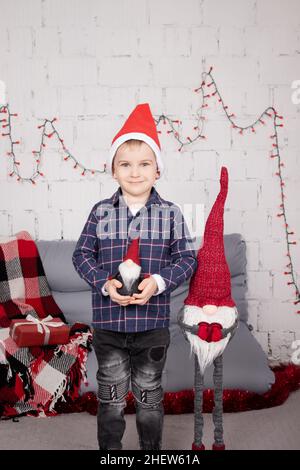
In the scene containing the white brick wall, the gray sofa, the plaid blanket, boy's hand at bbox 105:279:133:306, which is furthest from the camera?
the white brick wall

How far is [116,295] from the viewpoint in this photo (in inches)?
57.4

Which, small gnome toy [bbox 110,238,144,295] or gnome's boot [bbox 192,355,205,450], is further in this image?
gnome's boot [bbox 192,355,205,450]

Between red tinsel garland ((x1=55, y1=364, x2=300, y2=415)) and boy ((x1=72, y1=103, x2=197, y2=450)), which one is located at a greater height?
boy ((x1=72, y1=103, x2=197, y2=450))

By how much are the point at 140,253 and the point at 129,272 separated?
0.12 m

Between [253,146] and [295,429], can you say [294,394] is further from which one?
[253,146]

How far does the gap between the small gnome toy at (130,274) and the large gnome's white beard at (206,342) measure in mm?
207

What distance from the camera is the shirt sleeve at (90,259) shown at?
153 centimetres

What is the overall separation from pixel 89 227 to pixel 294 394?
3.86 ft

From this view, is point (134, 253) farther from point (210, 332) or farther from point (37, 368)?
point (37, 368)

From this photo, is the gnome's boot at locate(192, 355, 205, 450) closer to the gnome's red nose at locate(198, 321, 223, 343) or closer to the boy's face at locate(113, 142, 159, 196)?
the gnome's red nose at locate(198, 321, 223, 343)

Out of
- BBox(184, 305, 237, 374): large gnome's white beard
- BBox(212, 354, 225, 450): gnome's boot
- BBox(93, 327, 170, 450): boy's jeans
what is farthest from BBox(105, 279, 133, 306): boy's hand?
BBox(212, 354, 225, 450): gnome's boot

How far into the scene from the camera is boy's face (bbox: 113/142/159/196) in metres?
1.54

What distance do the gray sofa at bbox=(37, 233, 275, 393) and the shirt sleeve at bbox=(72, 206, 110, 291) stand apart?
69 cm
